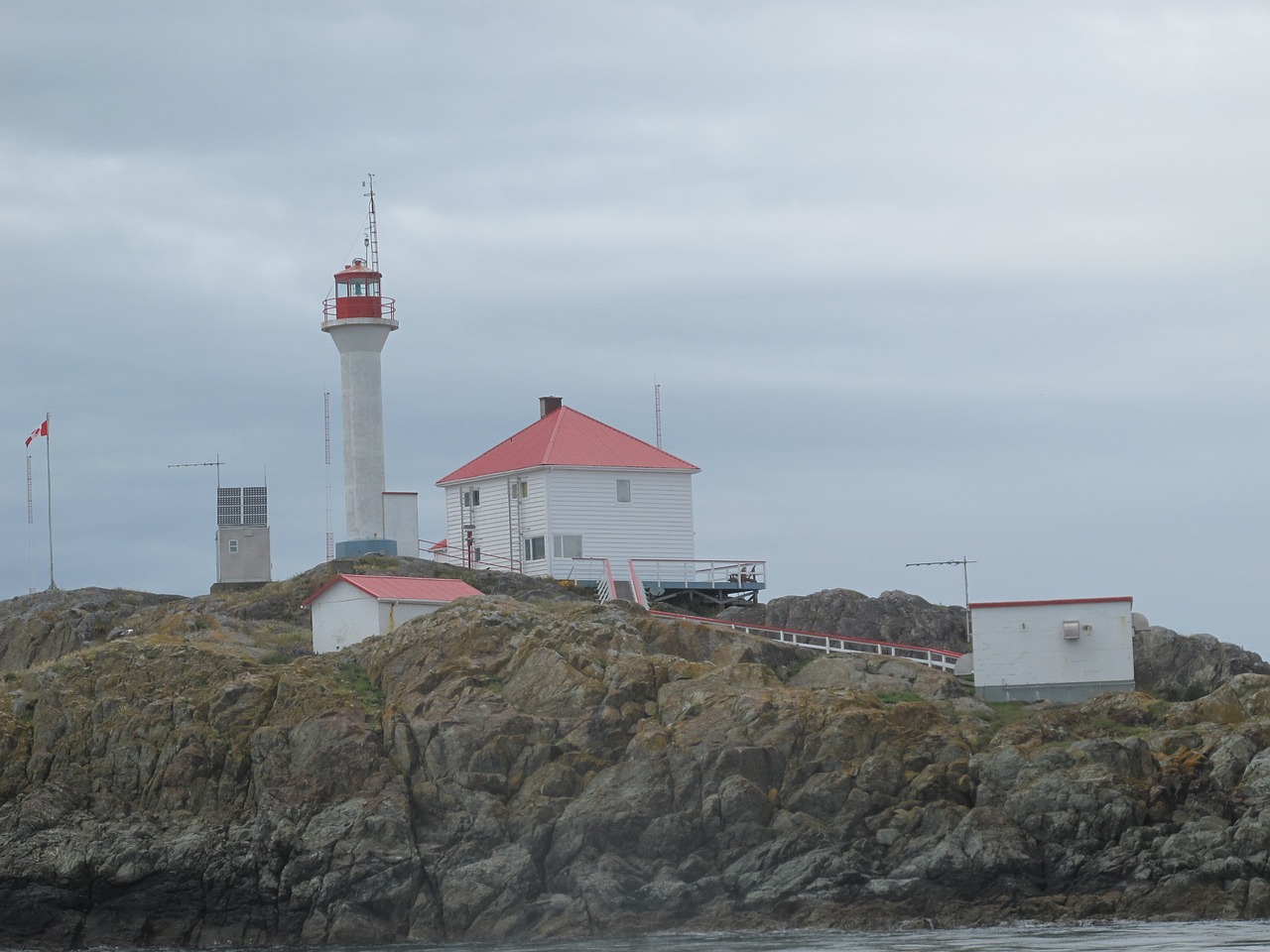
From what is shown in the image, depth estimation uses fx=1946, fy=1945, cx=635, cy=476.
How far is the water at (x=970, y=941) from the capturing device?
31.4m

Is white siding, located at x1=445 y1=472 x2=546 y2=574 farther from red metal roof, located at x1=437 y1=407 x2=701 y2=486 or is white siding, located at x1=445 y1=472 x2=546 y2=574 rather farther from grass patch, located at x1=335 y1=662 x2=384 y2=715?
grass patch, located at x1=335 y1=662 x2=384 y2=715

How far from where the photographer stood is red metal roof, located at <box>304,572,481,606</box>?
4688cm

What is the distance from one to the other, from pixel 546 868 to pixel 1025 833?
9.08 metres

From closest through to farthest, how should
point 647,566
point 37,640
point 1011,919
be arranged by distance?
point 1011,919, point 37,640, point 647,566

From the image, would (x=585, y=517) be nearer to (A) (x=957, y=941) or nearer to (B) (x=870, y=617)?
(B) (x=870, y=617)

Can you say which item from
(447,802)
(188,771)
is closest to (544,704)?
(447,802)

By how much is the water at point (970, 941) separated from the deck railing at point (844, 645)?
37.0ft

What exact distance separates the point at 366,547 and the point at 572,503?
6119mm

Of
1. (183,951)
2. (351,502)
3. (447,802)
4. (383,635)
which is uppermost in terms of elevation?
(351,502)

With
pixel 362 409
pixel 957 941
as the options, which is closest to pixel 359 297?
pixel 362 409

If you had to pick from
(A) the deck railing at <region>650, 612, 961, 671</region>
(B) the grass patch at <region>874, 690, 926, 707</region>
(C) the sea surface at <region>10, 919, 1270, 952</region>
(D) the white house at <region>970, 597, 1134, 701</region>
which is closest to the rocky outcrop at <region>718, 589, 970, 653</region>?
(A) the deck railing at <region>650, 612, 961, 671</region>

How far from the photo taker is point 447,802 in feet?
125

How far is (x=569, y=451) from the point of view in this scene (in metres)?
56.4

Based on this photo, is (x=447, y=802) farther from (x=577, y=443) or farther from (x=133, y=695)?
(x=577, y=443)
